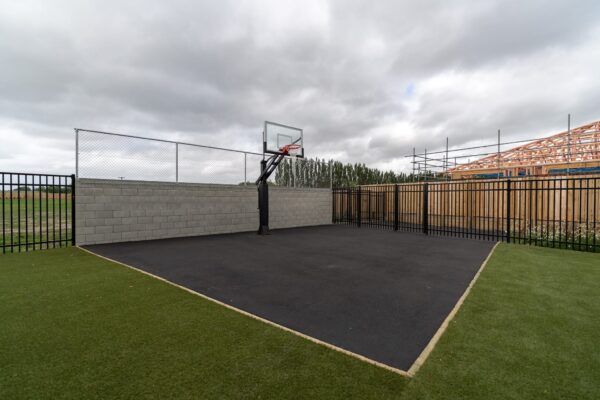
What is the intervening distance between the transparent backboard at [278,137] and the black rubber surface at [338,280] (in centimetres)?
450

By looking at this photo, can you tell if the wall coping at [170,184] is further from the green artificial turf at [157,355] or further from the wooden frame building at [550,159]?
the wooden frame building at [550,159]

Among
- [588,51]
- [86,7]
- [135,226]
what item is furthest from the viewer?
[588,51]

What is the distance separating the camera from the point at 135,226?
873 centimetres

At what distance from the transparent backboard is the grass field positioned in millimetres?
8072

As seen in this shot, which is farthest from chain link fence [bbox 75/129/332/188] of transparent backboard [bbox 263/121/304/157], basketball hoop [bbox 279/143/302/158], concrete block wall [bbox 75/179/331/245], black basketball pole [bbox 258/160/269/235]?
black basketball pole [bbox 258/160/269/235]

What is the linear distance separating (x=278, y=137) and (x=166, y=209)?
5530mm

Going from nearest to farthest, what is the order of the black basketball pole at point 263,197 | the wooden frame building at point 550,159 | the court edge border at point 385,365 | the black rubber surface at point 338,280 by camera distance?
1. the court edge border at point 385,365
2. the black rubber surface at point 338,280
3. the black basketball pole at point 263,197
4. the wooden frame building at point 550,159

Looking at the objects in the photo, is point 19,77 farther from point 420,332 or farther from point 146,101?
point 420,332

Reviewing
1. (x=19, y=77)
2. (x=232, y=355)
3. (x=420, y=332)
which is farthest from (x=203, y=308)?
(x=19, y=77)

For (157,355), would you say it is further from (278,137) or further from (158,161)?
(278,137)

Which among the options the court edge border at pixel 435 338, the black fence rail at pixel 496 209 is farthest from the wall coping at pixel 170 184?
the court edge border at pixel 435 338

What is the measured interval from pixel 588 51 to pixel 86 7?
1752 cm

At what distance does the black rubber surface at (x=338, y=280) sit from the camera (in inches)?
110

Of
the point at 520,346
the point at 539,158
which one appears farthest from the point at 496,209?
the point at 520,346
